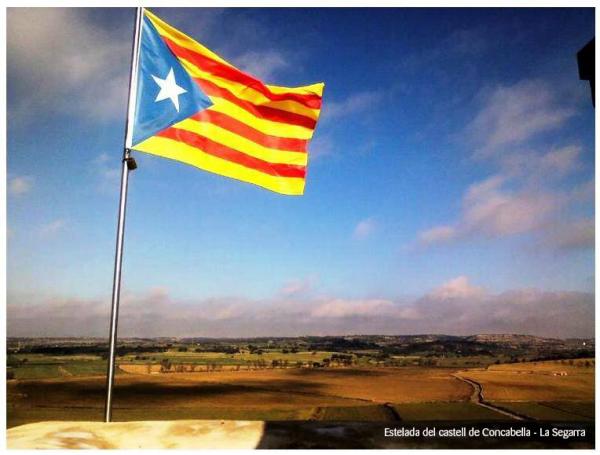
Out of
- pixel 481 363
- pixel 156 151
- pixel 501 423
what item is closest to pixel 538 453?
pixel 501 423

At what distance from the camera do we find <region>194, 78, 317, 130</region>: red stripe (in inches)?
334

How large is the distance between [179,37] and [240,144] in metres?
2.29

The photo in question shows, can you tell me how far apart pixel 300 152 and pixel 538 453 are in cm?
648

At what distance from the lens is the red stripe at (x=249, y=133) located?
8.28 meters

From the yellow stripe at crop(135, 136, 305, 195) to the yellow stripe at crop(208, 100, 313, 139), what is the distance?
3.33 ft

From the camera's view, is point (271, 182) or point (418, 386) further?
point (418, 386)

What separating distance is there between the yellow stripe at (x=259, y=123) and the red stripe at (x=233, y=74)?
51cm

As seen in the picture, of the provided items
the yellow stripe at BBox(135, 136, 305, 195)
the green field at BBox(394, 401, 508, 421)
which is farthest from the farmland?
the yellow stripe at BBox(135, 136, 305, 195)

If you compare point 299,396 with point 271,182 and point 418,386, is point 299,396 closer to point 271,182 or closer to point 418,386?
point 418,386

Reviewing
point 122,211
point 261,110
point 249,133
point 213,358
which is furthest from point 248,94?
point 213,358

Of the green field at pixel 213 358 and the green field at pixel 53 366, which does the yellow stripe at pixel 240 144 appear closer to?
the green field at pixel 53 366

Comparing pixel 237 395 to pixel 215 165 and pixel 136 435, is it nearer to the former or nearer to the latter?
pixel 215 165

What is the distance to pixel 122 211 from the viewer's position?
6.77 meters

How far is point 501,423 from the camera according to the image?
6656 mm
